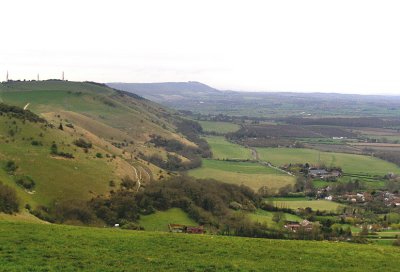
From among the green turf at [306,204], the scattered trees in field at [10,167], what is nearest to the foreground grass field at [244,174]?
the green turf at [306,204]

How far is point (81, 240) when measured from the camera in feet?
102

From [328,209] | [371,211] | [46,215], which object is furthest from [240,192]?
[46,215]

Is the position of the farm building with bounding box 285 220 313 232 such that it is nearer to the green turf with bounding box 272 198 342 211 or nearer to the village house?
the village house

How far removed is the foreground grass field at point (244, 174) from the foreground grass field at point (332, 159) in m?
16.2

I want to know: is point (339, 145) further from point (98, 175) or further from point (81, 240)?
point (81, 240)

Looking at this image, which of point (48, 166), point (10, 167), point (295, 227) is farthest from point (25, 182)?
point (295, 227)

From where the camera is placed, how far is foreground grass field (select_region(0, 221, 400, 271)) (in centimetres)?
2641

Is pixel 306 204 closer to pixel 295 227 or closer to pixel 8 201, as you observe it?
pixel 295 227

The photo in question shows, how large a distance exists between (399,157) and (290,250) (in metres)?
139

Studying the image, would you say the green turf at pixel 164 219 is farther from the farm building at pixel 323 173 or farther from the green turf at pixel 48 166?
the farm building at pixel 323 173

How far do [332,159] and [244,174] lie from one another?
47001 mm

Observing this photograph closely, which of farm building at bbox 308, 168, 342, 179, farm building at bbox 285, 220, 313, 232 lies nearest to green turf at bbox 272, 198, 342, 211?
farm building at bbox 285, 220, 313, 232

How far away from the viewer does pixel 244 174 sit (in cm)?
12156

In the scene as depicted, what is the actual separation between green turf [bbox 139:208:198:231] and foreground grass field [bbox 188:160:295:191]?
42002mm
